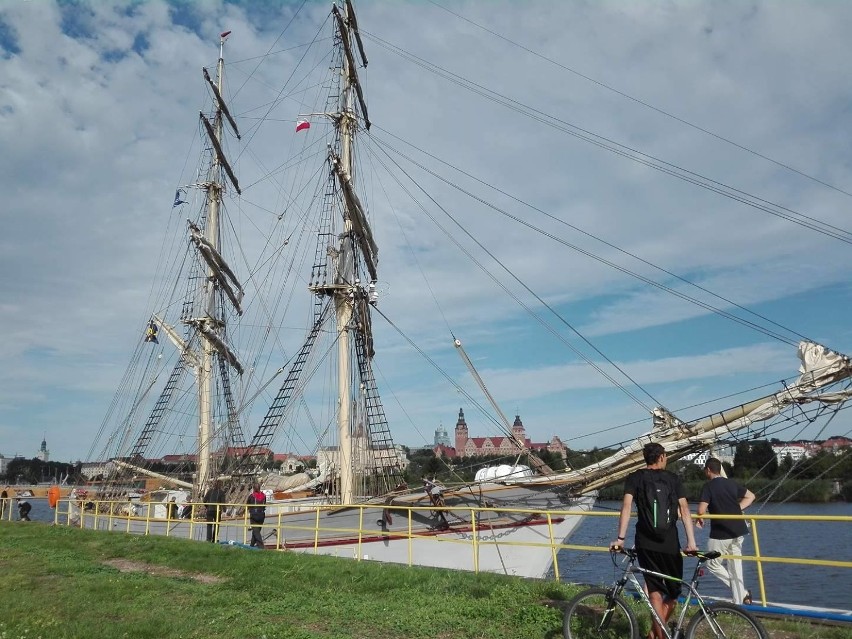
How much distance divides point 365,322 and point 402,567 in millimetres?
14072

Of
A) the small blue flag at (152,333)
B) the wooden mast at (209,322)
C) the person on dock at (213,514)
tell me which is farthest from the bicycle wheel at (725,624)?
the small blue flag at (152,333)

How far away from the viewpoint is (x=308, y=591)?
917 cm

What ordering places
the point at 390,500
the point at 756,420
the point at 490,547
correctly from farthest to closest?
the point at 390,500, the point at 490,547, the point at 756,420

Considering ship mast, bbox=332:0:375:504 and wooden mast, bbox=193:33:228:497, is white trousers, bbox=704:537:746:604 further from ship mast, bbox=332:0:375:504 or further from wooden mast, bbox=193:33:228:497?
wooden mast, bbox=193:33:228:497

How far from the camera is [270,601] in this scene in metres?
8.59

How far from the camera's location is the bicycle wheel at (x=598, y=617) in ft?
19.6

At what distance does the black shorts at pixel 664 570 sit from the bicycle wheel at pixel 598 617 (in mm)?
334

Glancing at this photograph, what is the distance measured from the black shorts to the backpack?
137 millimetres

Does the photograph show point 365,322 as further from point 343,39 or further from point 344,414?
point 343,39

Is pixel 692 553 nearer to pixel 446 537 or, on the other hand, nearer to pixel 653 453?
pixel 653 453

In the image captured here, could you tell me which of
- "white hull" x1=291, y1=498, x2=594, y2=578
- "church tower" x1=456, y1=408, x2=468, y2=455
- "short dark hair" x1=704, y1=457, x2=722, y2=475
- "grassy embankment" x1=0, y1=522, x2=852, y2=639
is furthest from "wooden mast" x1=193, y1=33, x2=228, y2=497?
"church tower" x1=456, y1=408, x2=468, y2=455

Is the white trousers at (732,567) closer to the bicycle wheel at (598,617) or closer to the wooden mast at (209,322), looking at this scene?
the bicycle wheel at (598,617)

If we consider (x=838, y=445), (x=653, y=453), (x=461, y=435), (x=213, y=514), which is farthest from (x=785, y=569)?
(x=461, y=435)

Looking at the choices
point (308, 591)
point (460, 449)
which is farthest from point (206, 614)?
point (460, 449)
